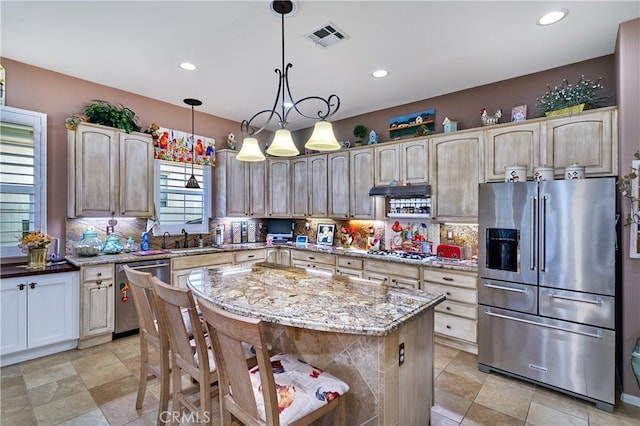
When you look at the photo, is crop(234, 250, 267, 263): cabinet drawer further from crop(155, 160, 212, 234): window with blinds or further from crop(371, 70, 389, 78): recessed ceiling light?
crop(371, 70, 389, 78): recessed ceiling light

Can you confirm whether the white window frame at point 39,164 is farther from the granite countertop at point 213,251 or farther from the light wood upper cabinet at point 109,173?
the granite countertop at point 213,251

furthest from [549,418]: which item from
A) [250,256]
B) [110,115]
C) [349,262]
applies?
[110,115]

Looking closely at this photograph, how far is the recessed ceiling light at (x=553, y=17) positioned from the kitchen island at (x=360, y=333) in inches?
92.2

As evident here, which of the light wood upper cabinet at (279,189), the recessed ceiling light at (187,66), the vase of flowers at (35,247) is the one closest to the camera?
the vase of flowers at (35,247)

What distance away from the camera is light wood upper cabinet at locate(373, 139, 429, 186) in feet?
12.7

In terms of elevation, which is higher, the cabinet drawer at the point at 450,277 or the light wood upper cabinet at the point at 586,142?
the light wood upper cabinet at the point at 586,142

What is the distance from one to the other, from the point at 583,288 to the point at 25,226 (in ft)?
17.6

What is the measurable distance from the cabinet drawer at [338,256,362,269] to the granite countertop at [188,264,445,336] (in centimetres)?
165

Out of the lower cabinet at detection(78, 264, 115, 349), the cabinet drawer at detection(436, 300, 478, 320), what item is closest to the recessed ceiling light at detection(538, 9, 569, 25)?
the cabinet drawer at detection(436, 300, 478, 320)

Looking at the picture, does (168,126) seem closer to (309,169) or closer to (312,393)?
(309,169)

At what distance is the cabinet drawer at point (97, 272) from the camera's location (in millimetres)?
3309

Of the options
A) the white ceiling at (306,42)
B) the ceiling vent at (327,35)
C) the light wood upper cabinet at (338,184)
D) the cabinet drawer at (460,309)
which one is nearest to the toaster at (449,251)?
the cabinet drawer at (460,309)

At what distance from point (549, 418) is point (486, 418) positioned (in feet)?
1.49

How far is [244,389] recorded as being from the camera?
137 centimetres
